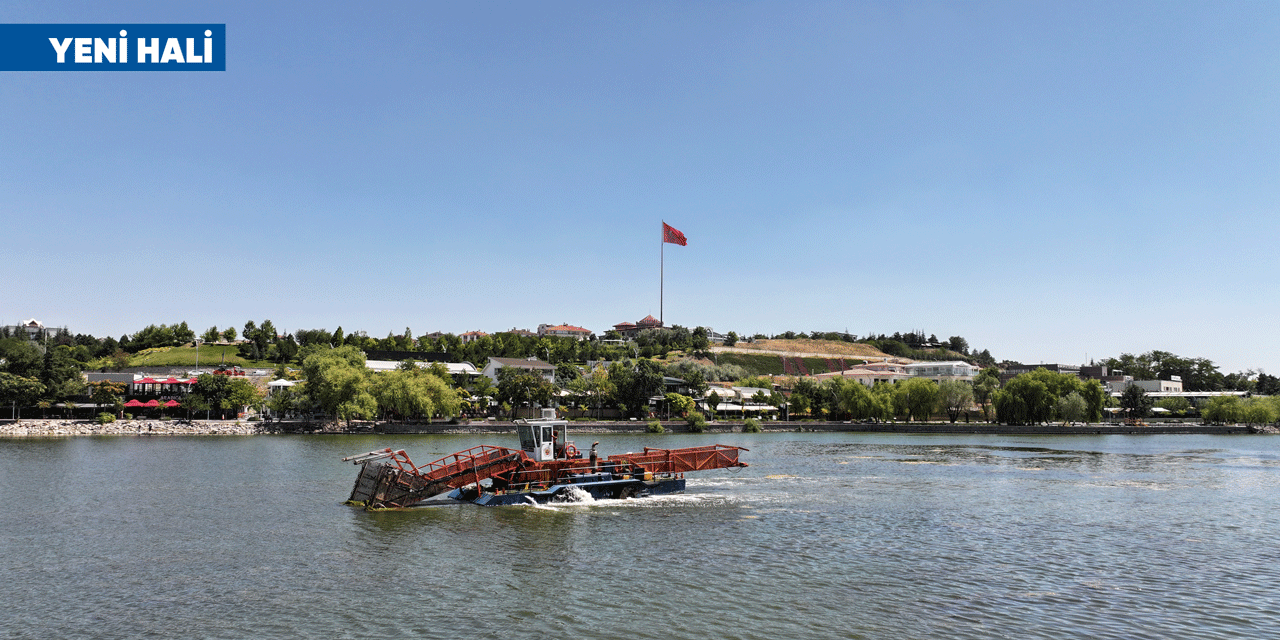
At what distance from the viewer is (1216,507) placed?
125 feet

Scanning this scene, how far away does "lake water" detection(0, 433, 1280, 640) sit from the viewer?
18312 mm

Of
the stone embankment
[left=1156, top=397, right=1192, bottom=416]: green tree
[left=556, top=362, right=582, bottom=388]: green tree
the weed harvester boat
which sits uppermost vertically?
[left=556, top=362, right=582, bottom=388]: green tree

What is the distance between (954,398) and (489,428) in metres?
75.1

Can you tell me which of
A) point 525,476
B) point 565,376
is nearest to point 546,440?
point 525,476

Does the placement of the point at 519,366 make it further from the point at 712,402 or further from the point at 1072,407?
the point at 1072,407

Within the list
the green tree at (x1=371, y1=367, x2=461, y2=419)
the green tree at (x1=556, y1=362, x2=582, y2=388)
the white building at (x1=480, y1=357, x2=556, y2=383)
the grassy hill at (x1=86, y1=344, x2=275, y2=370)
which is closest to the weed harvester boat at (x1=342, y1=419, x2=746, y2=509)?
the green tree at (x1=371, y1=367, x2=461, y2=419)

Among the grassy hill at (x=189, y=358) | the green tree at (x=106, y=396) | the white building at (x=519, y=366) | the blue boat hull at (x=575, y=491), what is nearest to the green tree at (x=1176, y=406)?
the white building at (x=519, y=366)

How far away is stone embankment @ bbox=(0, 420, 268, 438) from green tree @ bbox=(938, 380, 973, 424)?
9951 centimetres

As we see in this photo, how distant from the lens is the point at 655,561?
24.7 meters

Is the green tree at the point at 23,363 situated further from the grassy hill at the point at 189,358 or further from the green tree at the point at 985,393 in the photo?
the green tree at the point at 985,393

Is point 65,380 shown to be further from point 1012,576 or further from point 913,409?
point 913,409

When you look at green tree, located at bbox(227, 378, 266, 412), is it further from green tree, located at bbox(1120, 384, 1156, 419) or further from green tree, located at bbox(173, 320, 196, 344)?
green tree, located at bbox(1120, 384, 1156, 419)

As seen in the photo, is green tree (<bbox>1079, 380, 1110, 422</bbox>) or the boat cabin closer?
the boat cabin

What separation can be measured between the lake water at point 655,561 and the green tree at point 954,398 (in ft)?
259
